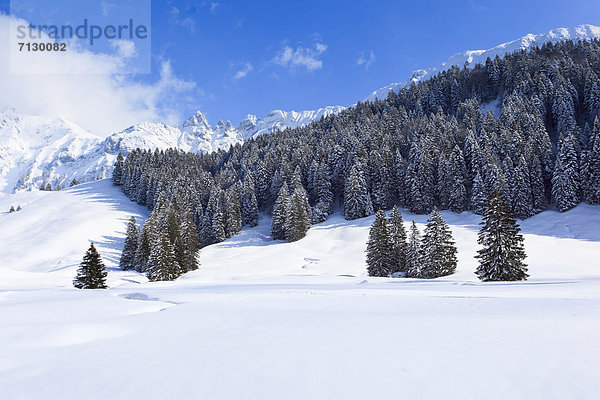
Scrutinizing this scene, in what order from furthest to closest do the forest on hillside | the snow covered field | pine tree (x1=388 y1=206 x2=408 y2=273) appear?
the forest on hillside < pine tree (x1=388 y1=206 x2=408 y2=273) < the snow covered field

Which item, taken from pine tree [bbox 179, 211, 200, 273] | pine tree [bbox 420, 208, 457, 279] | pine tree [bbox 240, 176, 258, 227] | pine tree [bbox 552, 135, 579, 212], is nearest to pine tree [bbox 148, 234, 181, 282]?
pine tree [bbox 179, 211, 200, 273]

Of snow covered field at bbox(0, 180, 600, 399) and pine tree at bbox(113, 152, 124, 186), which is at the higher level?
pine tree at bbox(113, 152, 124, 186)

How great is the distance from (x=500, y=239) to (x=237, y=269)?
31698 millimetres

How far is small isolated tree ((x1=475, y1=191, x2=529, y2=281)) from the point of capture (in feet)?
67.9

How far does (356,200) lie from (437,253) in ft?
118

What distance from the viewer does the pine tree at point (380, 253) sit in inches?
1315

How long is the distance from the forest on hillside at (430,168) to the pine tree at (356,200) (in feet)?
0.82

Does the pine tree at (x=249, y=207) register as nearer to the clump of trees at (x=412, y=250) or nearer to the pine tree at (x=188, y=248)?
the pine tree at (x=188, y=248)

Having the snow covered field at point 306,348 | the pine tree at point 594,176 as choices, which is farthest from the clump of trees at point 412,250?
the pine tree at point 594,176

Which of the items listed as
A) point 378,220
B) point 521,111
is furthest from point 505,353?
point 521,111

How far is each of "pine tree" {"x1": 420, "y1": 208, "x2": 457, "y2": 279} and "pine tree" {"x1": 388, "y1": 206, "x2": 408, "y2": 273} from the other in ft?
18.1

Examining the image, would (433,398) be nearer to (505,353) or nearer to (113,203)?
(505,353)

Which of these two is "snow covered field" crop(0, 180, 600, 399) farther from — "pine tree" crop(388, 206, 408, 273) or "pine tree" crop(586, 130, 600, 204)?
"pine tree" crop(586, 130, 600, 204)

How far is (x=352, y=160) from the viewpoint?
73125 mm
